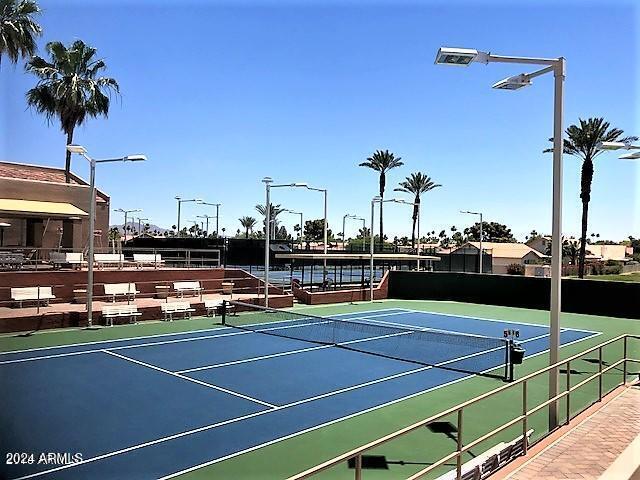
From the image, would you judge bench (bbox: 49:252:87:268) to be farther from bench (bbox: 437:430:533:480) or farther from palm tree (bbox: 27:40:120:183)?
bench (bbox: 437:430:533:480)

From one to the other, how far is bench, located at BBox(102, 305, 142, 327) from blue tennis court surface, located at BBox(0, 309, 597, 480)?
10.7ft

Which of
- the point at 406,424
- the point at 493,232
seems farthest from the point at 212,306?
the point at 493,232

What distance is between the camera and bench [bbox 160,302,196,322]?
79.6 feet

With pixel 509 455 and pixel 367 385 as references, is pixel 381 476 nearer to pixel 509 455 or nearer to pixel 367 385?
pixel 509 455

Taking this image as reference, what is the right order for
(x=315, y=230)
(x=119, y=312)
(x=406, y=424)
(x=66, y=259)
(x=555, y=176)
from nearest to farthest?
(x=555, y=176)
(x=406, y=424)
(x=119, y=312)
(x=66, y=259)
(x=315, y=230)

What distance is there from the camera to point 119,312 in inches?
898

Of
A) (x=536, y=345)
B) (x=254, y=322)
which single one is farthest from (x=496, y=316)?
(x=254, y=322)

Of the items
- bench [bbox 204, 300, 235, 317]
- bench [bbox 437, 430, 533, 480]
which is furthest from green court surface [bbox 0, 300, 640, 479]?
bench [bbox 204, 300, 235, 317]

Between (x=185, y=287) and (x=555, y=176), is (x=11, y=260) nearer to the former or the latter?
(x=185, y=287)

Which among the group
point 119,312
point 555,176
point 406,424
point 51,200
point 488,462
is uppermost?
point 51,200

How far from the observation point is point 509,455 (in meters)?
7.70

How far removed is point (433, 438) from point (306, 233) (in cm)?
10758

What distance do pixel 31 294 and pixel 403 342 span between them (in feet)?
47.2

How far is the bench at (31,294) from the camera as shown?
860 inches
